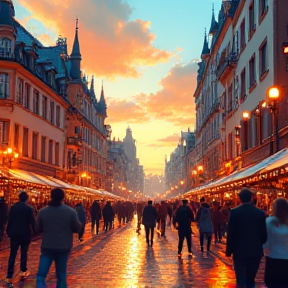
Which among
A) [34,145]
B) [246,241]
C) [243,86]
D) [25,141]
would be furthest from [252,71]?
[246,241]

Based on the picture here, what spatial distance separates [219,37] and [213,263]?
31.4m

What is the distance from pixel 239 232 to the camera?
7695 mm

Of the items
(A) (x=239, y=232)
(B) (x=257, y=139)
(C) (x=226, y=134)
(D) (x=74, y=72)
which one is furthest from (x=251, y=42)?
(D) (x=74, y=72)

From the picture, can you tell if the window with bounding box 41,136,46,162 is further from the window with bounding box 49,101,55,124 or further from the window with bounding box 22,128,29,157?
the window with bounding box 22,128,29,157

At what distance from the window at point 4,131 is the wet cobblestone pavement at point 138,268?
46.1ft

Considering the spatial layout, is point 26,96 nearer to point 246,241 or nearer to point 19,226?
point 19,226

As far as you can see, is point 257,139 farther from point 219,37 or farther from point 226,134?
point 219,37

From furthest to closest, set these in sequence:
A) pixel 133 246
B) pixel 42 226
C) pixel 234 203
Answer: pixel 234 203, pixel 133 246, pixel 42 226

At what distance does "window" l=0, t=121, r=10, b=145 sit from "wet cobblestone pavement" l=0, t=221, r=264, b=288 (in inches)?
553

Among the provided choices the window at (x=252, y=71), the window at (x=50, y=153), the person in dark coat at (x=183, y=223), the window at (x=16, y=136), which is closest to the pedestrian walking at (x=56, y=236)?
the person in dark coat at (x=183, y=223)

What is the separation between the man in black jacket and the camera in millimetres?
7574

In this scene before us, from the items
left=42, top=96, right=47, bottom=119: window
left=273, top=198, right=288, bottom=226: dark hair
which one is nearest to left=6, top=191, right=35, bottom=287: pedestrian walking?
left=273, top=198, right=288, bottom=226: dark hair

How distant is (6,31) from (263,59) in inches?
650

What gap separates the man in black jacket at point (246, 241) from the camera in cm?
757
